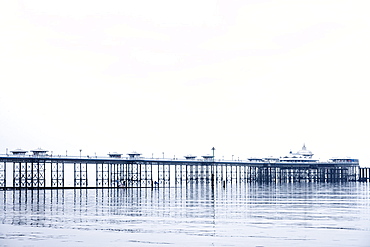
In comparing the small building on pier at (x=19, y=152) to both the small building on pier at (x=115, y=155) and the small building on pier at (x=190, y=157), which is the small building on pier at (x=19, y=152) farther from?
the small building on pier at (x=190, y=157)

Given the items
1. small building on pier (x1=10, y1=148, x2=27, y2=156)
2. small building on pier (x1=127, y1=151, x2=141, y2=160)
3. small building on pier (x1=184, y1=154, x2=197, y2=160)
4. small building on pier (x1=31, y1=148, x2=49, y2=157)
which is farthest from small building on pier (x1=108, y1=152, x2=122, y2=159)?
small building on pier (x1=184, y1=154, x2=197, y2=160)

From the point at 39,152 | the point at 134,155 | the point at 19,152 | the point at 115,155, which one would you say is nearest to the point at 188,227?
the point at 19,152

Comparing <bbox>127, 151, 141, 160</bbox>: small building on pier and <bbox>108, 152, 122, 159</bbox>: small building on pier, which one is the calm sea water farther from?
<bbox>127, 151, 141, 160</bbox>: small building on pier

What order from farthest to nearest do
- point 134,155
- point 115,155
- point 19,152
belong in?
point 134,155, point 115,155, point 19,152

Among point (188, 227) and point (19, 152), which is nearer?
point (188, 227)

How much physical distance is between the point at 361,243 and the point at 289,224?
781cm

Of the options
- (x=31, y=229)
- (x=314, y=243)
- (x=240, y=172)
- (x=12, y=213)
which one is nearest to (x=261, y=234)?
(x=314, y=243)

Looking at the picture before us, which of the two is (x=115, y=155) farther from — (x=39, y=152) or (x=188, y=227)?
(x=188, y=227)

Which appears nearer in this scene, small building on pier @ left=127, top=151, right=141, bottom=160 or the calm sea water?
the calm sea water

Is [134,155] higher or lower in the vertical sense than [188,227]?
higher

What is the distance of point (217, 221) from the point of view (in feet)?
121

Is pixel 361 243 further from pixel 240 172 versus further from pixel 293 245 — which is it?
pixel 240 172

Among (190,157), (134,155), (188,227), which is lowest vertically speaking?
(188,227)

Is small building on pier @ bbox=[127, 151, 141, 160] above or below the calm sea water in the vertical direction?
above
